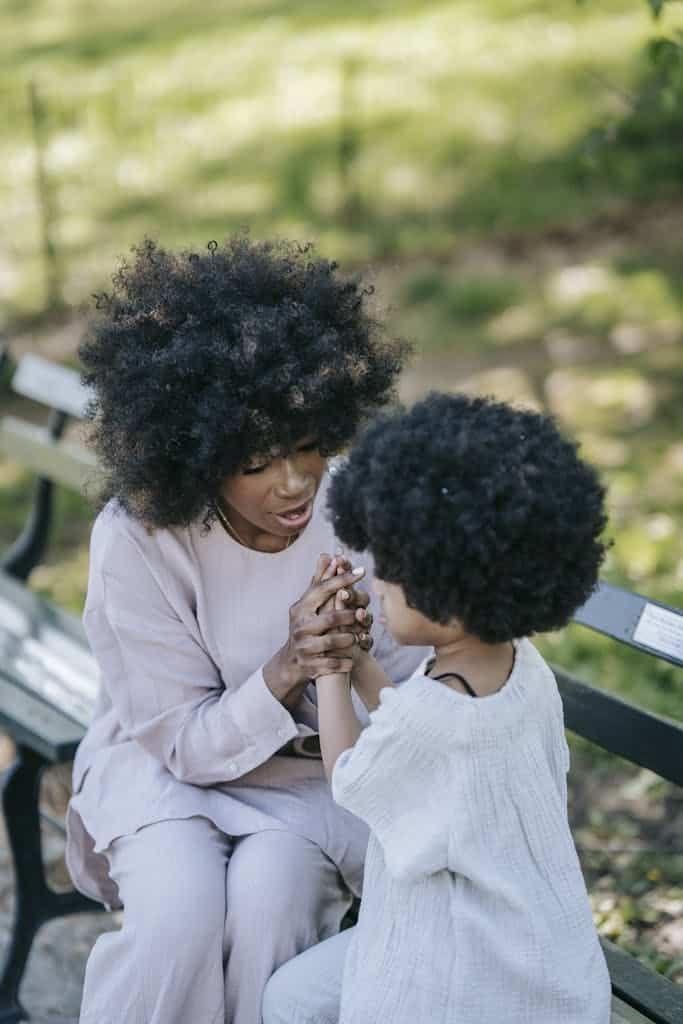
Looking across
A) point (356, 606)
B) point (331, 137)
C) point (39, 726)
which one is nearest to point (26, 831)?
point (39, 726)

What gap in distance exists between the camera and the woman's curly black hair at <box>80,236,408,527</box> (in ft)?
8.75

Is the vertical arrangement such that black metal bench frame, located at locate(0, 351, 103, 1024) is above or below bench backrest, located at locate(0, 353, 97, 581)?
below

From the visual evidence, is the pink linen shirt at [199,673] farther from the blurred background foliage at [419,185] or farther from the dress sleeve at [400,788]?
the blurred background foliage at [419,185]

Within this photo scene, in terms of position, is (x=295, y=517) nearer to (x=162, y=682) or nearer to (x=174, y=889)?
(x=162, y=682)

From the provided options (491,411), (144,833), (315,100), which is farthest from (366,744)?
(315,100)

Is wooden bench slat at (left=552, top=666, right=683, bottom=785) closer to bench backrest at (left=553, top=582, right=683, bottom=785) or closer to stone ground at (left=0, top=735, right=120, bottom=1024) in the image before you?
bench backrest at (left=553, top=582, right=683, bottom=785)

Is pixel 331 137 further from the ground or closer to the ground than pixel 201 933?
further from the ground

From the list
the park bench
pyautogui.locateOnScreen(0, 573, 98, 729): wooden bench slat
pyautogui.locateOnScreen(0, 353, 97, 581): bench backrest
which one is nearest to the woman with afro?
the park bench

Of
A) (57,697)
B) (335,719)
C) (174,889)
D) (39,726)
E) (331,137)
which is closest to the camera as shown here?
(335,719)

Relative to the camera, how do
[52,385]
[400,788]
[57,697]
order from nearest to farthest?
[400,788] < [57,697] < [52,385]

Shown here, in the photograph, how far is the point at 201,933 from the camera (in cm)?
263

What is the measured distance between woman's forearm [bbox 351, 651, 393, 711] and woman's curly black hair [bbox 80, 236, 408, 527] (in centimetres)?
A: 41

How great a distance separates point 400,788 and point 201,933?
1.92 feet

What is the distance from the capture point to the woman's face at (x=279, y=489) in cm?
275
